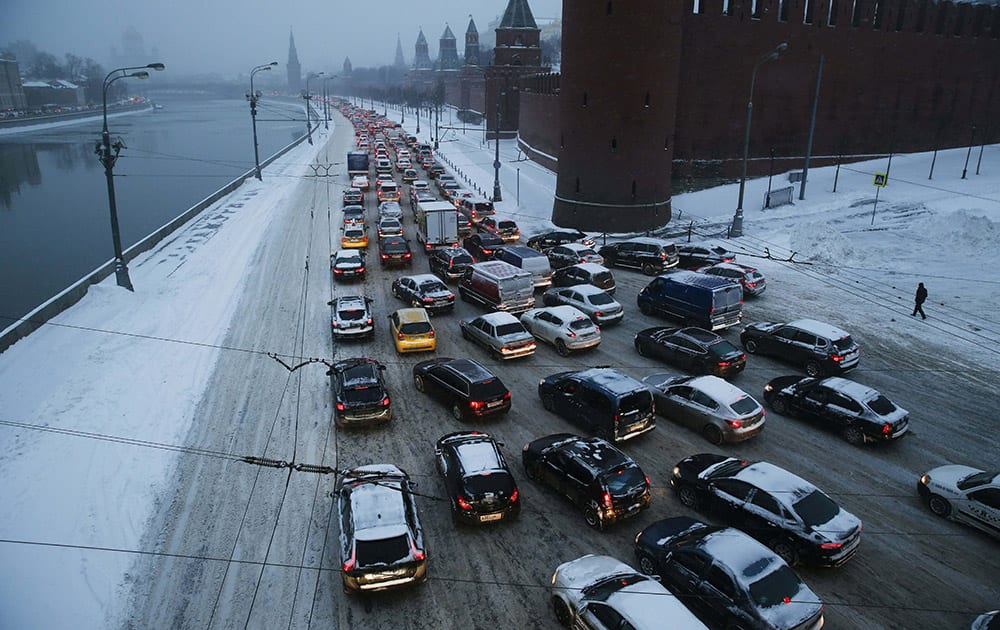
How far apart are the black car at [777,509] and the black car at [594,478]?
1.17 m

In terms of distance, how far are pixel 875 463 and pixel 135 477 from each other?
16.1 metres

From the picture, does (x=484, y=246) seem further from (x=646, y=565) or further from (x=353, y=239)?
(x=646, y=565)

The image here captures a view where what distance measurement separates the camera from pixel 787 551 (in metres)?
11.3

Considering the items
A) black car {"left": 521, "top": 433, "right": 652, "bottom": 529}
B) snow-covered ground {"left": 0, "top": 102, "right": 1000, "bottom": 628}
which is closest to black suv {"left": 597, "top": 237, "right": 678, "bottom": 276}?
snow-covered ground {"left": 0, "top": 102, "right": 1000, "bottom": 628}

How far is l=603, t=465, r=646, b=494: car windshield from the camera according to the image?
1226cm

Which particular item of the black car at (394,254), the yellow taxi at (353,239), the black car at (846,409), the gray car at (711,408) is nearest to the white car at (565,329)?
the gray car at (711,408)

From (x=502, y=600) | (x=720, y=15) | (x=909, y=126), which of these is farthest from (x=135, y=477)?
(x=909, y=126)

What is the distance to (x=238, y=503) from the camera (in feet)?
Answer: 43.3

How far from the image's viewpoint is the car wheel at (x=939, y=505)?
12430 mm

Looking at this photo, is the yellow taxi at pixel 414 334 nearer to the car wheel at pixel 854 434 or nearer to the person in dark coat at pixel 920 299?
the car wheel at pixel 854 434

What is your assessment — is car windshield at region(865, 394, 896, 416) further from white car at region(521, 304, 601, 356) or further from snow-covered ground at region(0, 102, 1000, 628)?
white car at region(521, 304, 601, 356)

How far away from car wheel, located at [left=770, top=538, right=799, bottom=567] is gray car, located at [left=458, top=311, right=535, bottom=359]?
10.1m

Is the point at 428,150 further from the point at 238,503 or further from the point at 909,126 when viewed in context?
the point at 238,503

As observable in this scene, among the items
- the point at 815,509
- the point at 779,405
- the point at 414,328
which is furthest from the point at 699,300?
the point at 815,509
